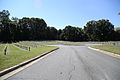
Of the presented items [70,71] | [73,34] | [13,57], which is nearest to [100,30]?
[73,34]

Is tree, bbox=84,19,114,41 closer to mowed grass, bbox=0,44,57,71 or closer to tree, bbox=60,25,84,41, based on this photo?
tree, bbox=60,25,84,41

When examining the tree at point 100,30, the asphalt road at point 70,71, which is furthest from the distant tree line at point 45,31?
the asphalt road at point 70,71

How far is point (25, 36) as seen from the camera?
460ft

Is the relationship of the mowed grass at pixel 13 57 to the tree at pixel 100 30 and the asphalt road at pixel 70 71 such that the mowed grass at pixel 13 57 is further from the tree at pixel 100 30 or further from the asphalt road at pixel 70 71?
the tree at pixel 100 30

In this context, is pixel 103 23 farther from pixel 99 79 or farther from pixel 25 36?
pixel 99 79

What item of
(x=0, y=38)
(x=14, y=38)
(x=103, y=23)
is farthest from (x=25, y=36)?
(x=103, y=23)

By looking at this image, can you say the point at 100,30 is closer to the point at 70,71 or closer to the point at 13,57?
the point at 13,57

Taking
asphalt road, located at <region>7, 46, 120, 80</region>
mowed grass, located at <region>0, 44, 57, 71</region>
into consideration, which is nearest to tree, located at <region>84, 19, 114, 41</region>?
mowed grass, located at <region>0, 44, 57, 71</region>

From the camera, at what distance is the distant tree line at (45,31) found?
12950cm

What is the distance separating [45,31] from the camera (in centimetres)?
15200

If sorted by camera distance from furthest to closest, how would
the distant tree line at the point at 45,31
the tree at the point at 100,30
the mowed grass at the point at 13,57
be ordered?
the tree at the point at 100,30 → the distant tree line at the point at 45,31 → the mowed grass at the point at 13,57

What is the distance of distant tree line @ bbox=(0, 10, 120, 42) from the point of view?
12950 cm

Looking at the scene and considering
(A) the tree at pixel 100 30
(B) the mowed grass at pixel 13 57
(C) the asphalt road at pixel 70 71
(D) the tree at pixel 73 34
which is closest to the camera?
(C) the asphalt road at pixel 70 71

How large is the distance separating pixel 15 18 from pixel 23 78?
144750 millimetres
